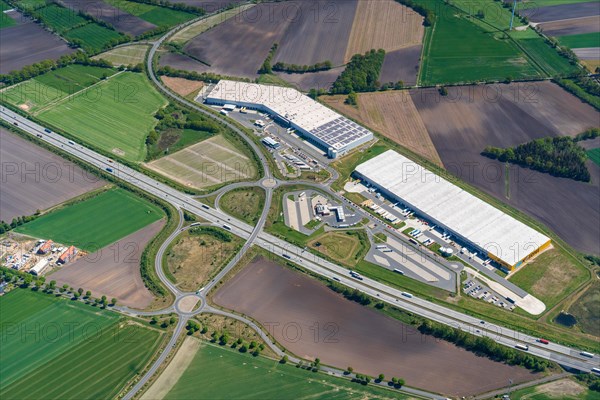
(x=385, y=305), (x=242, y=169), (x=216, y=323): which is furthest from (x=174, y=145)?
(x=385, y=305)

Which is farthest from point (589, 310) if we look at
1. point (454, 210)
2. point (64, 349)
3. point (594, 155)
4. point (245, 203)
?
point (64, 349)

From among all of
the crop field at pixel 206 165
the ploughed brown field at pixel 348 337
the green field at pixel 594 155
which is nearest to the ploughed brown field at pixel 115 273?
the ploughed brown field at pixel 348 337

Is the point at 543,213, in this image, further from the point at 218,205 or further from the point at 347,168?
the point at 218,205

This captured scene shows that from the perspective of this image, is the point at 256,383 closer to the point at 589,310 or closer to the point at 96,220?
the point at 96,220

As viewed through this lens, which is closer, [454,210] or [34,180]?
[454,210]

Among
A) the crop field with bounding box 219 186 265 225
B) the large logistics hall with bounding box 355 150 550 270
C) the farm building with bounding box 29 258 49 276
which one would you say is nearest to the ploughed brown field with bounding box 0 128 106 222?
the farm building with bounding box 29 258 49 276

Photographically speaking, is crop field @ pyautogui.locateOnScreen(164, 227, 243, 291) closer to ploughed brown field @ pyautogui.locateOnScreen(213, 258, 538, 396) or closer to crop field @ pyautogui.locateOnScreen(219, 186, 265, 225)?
ploughed brown field @ pyautogui.locateOnScreen(213, 258, 538, 396)

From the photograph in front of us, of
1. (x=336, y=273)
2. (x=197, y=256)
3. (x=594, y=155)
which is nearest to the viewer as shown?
(x=336, y=273)
